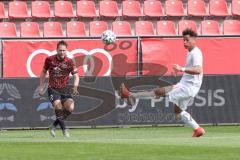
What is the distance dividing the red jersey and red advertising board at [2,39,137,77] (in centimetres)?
513

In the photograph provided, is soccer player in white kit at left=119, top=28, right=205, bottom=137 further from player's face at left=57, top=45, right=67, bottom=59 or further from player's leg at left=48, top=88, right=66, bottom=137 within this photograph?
player's leg at left=48, top=88, right=66, bottom=137

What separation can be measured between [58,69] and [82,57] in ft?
17.7

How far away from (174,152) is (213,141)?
2728mm

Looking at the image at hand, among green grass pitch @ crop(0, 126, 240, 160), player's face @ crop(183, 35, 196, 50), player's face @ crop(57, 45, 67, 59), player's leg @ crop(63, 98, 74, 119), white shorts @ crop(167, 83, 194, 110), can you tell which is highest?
player's face @ crop(183, 35, 196, 50)

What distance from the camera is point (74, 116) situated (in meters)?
20.9

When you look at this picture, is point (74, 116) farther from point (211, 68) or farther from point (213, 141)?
point (213, 141)

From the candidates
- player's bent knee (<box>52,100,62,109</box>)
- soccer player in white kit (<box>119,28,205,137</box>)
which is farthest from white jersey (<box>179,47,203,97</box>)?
player's bent knee (<box>52,100,62,109</box>)

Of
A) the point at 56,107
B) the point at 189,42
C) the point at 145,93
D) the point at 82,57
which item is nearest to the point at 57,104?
the point at 56,107

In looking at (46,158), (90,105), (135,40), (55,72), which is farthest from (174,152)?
(135,40)

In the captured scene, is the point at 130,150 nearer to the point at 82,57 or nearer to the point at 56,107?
the point at 56,107

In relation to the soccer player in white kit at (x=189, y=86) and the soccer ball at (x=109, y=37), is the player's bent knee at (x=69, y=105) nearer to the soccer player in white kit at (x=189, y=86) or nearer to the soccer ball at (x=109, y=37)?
the soccer player in white kit at (x=189, y=86)

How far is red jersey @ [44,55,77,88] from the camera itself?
17047 mm

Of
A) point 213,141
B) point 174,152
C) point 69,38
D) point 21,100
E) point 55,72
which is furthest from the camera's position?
point 69,38

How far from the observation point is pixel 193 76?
15367 mm
